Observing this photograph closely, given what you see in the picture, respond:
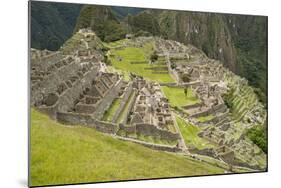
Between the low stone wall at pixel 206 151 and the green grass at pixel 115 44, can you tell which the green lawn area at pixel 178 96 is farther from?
the green grass at pixel 115 44

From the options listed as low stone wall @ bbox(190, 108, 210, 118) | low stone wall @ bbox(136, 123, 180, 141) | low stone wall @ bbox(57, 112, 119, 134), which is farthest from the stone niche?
low stone wall @ bbox(190, 108, 210, 118)

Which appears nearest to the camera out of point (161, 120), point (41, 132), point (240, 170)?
point (41, 132)

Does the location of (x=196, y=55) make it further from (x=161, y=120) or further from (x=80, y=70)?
(x=80, y=70)

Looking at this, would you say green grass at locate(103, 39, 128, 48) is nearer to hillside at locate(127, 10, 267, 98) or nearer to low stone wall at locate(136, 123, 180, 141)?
hillside at locate(127, 10, 267, 98)

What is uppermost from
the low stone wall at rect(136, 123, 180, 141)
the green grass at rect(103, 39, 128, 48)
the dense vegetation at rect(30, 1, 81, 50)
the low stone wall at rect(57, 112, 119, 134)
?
the dense vegetation at rect(30, 1, 81, 50)

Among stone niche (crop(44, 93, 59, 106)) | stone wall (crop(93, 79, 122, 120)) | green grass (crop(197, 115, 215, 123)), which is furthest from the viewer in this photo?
green grass (crop(197, 115, 215, 123))

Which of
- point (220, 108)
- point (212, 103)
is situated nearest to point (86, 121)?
point (212, 103)

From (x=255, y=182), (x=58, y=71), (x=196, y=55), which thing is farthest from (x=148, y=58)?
(x=255, y=182)

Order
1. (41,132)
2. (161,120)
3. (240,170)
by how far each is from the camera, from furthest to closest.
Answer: (240,170) → (161,120) → (41,132)
